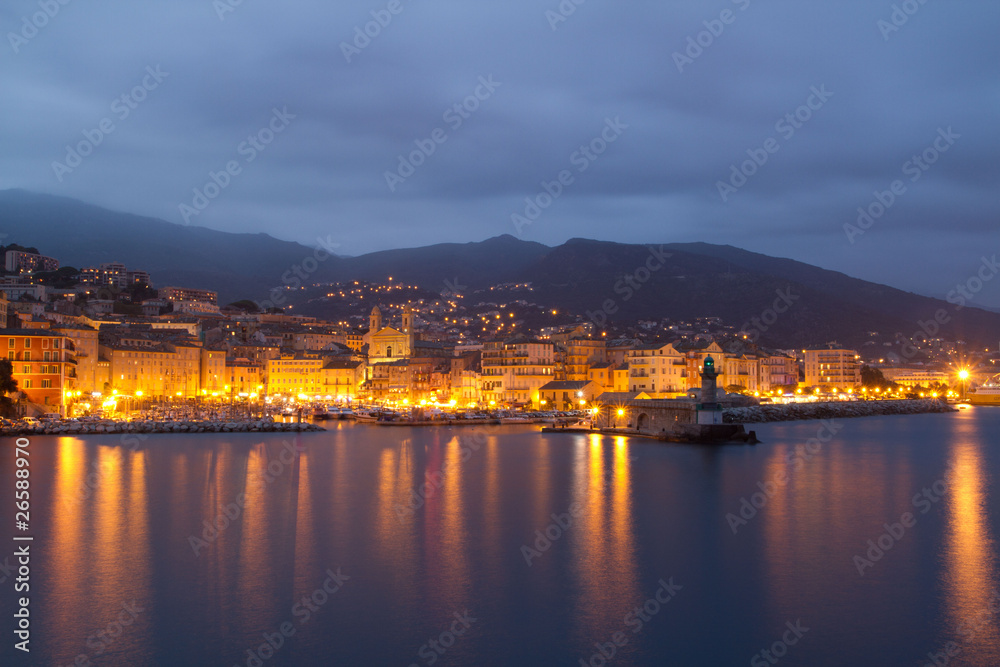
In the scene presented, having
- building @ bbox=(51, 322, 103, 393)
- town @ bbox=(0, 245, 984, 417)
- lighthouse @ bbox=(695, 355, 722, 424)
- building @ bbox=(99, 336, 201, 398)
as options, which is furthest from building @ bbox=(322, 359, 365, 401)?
lighthouse @ bbox=(695, 355, 722, 424)

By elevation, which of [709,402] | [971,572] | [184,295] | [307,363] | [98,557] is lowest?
[971,572]

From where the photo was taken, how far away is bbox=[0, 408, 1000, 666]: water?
902 cm

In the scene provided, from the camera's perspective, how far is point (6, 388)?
3180 cm

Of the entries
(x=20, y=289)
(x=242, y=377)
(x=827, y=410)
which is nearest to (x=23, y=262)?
(x=20, y=289)

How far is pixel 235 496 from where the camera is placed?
1752 cm

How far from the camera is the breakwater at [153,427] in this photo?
31.7 meters

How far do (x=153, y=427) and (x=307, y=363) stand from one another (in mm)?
26248

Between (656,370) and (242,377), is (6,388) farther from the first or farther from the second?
(656,370)
